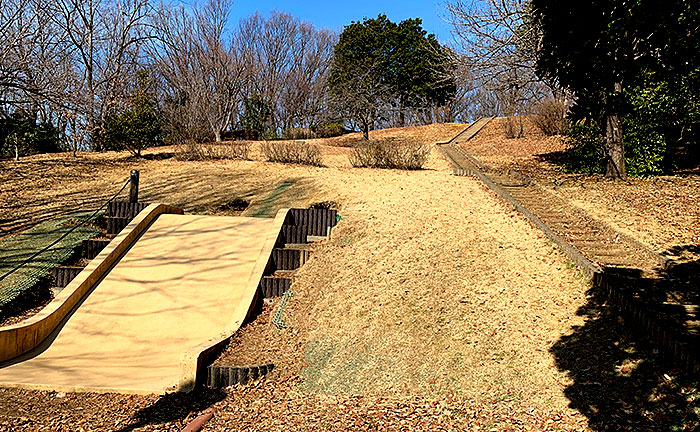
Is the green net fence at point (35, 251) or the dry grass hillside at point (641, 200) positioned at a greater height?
the dry grass hillside at point (641, 200)

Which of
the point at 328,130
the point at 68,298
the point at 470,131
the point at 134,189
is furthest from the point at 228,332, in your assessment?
the point at 328,130

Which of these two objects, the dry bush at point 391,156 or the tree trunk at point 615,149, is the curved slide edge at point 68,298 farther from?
the tree trunk at point 615,149

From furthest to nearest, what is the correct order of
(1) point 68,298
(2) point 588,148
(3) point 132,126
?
(3) point 132,126 → (2) point 588,148 → (1) point 68,298

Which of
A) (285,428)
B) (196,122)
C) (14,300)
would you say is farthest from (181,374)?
(196,122)

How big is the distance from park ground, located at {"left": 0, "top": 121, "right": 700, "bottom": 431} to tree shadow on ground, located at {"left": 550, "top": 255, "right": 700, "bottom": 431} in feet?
0.05

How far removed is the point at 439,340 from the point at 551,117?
772 inches

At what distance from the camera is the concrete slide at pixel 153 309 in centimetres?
626

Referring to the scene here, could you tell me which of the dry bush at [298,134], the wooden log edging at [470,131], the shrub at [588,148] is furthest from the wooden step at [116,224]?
the dry bush at [298,134]

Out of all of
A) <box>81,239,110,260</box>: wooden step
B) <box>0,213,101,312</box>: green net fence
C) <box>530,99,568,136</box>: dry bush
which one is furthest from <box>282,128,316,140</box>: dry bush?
<box>81,239,110,260</box>: wooden step

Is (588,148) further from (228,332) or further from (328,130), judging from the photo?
(328,130)

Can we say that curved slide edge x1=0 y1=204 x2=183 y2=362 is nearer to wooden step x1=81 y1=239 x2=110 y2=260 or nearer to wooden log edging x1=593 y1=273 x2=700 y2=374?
wooden step x1=81 y1=239 x2=110 y2=260

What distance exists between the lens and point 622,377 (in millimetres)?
5207

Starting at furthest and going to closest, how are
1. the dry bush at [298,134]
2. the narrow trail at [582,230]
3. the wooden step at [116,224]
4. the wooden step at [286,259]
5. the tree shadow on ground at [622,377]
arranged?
the dry bush at [298,134] → the wooden step at [116,224] → the wooden step at [286,259] → the narrow trail at [582,230] → the tree shadow on ground at [622,377]

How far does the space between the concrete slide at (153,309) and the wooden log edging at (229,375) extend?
0.23 meters
